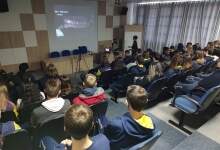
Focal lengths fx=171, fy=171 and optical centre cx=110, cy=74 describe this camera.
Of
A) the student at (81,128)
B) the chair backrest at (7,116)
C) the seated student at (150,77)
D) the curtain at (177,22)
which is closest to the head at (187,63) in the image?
the seated student at (150,77)

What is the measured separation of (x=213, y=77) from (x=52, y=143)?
244cm

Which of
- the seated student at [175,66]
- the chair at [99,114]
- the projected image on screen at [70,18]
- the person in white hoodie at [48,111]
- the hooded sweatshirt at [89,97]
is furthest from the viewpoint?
the projected image on screen at [70,18]

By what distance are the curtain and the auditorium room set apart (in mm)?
35

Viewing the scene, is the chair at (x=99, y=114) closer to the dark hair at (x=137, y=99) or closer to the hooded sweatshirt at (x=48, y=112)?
the hooded sweatshirt at (x=48, y=112)

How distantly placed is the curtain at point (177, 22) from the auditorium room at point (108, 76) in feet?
0.11

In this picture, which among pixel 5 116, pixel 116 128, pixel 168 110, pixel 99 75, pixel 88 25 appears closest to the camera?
pixel 116 128

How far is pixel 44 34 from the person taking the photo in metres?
5.84

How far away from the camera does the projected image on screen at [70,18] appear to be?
→ 5.93 meters

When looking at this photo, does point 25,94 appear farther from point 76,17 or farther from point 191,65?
point 76,17

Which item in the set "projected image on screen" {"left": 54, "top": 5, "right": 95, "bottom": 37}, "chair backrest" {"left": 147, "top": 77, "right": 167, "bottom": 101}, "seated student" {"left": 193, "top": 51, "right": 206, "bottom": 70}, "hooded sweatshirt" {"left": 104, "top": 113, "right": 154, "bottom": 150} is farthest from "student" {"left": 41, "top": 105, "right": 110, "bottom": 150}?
"projected image on screen" {"left": 54, "top": 5, "right": 95, "bottom": 37}

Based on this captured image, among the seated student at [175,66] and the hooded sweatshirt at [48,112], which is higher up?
the seated student at [175,66]

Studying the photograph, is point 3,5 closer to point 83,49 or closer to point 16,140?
point 83,49

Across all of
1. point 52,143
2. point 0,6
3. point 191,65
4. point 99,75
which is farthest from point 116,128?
point 0,6

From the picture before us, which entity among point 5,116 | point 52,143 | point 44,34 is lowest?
point 52,143
